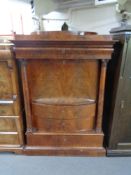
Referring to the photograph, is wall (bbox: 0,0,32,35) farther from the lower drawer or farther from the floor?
the floor

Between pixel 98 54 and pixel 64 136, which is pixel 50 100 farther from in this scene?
pixel 98 54

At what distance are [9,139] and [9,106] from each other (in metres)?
0.39

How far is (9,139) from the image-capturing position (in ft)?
5.52

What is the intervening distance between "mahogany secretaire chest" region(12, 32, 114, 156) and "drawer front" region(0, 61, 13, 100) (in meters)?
0.14

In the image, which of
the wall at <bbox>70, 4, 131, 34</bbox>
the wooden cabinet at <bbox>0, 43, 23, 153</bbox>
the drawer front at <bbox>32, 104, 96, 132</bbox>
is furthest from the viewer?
the wall at <bbox>70, 4, 131, 34</bbox>

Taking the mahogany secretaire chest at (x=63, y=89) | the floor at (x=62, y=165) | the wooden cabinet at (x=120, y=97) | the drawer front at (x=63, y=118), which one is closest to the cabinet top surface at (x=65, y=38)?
the mahogany secretaire chest at (x=63, y=89)

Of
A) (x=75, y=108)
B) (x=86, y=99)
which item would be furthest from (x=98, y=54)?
(x=75, y=108)

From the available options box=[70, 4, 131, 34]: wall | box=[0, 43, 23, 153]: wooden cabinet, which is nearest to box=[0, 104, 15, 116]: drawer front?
box=[0, 43, 23, 153]: wooden cabinet

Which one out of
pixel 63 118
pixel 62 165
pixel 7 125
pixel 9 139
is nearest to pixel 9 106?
pixel 7 125

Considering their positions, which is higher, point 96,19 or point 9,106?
point 96,19

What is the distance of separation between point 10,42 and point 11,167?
3.99 feet

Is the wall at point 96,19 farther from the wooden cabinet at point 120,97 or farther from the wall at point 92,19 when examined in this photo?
the wooden cabinet at point 120,97

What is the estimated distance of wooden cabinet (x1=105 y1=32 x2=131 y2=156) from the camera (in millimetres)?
1340

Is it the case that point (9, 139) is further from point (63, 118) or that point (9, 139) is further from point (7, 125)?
point (63, 118)
